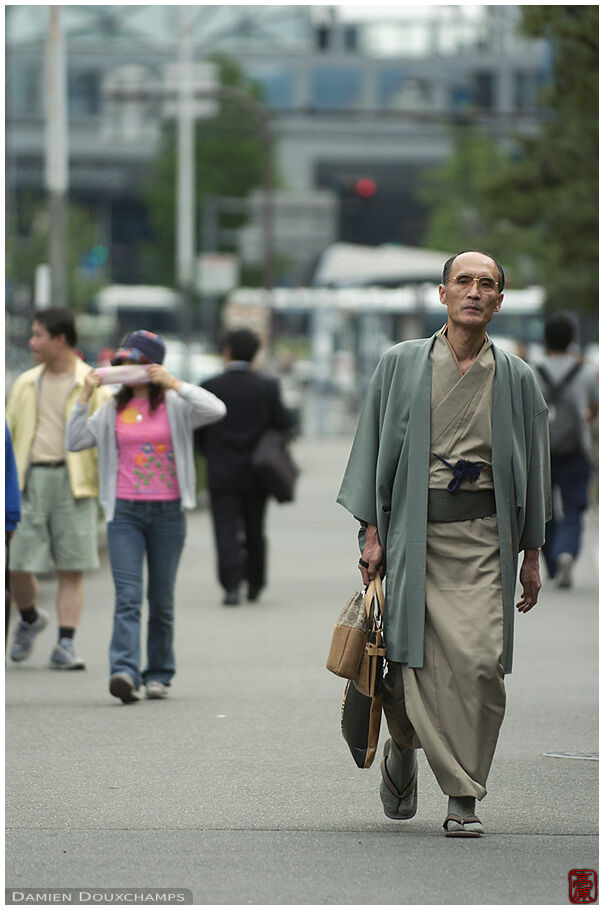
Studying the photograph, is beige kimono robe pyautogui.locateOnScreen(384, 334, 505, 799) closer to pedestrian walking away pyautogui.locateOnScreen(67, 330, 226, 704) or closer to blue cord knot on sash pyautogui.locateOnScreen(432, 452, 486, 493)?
blue cord knot on sash pyautogui.locateOnScreen(432, 452, 486, 493)

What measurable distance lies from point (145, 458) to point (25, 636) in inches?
67.6

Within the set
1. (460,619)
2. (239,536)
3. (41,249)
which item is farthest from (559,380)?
(41,249)

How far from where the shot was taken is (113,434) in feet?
28.9

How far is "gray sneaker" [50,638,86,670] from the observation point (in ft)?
32.6

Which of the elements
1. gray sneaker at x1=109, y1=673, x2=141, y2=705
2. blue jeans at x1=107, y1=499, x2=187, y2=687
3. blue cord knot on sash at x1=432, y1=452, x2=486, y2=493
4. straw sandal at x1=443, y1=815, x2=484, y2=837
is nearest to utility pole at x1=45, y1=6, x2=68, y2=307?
blue jeans at x1=107, y1=499, x2=187, y2=687

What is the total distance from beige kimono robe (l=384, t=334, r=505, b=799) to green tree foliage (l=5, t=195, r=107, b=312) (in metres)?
16.7

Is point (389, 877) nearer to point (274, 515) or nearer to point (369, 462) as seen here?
point (369, 462)

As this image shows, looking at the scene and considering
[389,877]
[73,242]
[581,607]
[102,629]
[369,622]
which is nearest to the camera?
[389,877]

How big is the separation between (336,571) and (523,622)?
3.37m

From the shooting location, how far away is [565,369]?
13500 millimetres

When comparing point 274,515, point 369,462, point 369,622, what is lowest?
point 274,515

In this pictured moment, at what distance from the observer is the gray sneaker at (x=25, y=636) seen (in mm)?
10023

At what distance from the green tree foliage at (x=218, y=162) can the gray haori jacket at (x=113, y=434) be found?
51.4 meters

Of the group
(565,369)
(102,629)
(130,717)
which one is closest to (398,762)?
(130,717)
